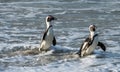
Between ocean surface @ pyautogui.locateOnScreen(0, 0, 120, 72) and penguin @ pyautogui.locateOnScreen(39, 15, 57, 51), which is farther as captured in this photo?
penguin @ pyautogui.locateOnScreen(39, 15, 57, 51)

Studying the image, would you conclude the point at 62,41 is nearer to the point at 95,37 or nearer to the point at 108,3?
the point at 95,37

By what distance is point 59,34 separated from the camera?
1498cm

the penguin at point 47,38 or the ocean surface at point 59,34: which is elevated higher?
the penguin at point 47,38

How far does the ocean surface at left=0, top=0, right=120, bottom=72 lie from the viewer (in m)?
10.4

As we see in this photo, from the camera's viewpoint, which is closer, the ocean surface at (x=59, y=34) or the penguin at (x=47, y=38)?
the ocean surface at (x=59, y=34)

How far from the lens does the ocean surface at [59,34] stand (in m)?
10.4

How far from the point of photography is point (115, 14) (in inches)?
768

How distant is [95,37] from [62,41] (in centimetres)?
232

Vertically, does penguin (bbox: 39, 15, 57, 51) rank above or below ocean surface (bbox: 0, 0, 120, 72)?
above

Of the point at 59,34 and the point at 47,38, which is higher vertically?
the point at 47,38

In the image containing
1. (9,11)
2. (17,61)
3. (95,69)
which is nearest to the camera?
(95,69)

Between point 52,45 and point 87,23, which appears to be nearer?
point 52,45

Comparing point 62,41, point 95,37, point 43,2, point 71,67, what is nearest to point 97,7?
point 43,2

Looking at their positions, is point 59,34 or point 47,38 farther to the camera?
point 59,34
